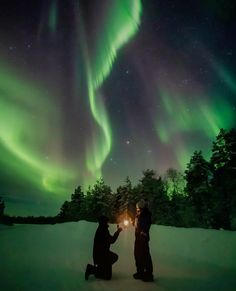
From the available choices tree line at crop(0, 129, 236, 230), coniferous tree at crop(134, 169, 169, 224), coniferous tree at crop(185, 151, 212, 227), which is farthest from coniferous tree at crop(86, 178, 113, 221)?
coniferous tree at crop(185, 151, 212, 227)

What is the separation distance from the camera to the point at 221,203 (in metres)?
40.1

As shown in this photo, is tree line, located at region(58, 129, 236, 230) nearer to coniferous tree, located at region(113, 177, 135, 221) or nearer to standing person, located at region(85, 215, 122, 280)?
coniferous tree, located at region(113, 177, 135, 221)

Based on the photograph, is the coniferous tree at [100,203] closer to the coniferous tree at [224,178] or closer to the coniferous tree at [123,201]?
the coniferous tree at [123,201]

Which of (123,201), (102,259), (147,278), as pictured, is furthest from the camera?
(123,201)

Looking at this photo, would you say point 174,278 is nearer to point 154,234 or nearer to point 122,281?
point 122,281

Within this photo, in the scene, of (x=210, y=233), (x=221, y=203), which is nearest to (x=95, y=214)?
(x=221, y=203)

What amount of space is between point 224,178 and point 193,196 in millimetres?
5507

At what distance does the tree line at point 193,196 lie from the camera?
39.6 m

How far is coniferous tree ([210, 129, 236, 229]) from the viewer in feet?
128

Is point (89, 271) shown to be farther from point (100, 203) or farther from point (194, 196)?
point (100, 203)

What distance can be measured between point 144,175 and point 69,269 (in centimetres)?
5425

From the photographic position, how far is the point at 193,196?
43531 mm

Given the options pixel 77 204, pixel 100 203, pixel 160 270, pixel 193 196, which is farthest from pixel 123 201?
pixel 160 270

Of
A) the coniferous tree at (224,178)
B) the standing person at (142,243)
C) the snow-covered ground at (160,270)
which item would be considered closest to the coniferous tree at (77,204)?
the coniferous tree at (224,178)
